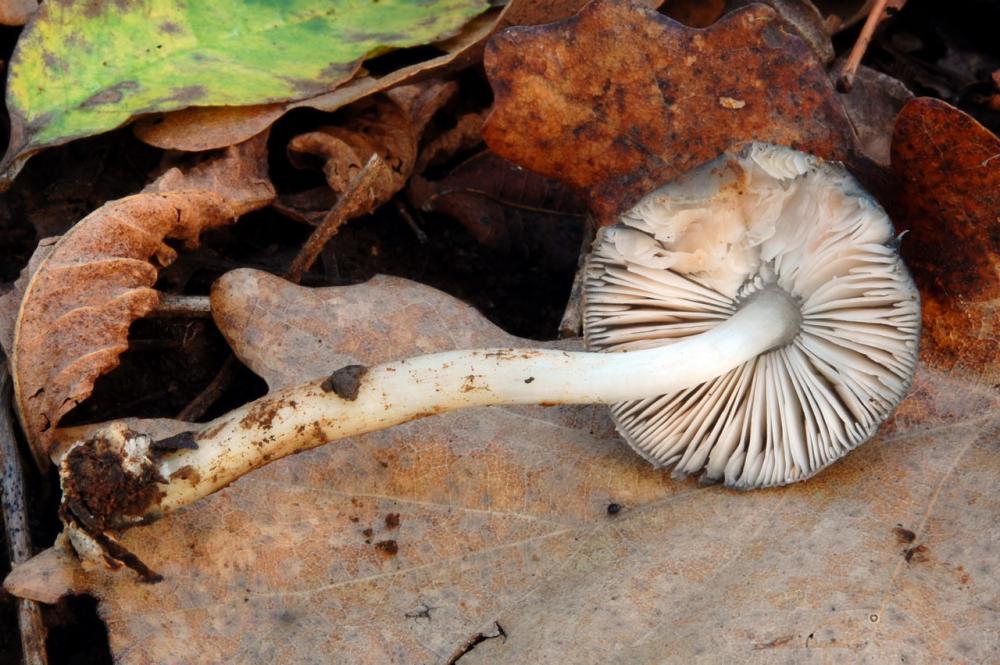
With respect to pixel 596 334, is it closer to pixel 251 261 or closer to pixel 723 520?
pixel 723 520

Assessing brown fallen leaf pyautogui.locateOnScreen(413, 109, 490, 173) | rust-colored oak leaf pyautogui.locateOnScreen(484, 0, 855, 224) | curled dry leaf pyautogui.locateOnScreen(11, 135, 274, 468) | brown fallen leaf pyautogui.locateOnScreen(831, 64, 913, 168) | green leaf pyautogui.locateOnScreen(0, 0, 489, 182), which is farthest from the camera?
brown fallen leaf pyautogui.locateOnScreen(413, 109, 490, 173)

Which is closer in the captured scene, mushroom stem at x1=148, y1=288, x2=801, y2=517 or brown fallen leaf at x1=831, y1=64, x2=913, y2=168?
mushroom stem at x1=148, y1=288, x2=801, y2=517

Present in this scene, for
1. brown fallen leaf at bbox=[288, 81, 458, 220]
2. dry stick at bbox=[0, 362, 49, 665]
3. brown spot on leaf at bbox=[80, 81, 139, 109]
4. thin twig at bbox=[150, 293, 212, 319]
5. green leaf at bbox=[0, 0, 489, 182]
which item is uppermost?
green leaf at bbox=[0, 0, 489, 182]

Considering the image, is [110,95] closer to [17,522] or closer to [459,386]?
[17,522]

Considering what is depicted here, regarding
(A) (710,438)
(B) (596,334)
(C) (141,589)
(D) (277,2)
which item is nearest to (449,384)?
(B) (596,334)

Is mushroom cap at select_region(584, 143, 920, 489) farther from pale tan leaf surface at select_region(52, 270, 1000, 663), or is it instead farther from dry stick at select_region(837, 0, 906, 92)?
dry stick at select_region(837, 0, 906, 92)

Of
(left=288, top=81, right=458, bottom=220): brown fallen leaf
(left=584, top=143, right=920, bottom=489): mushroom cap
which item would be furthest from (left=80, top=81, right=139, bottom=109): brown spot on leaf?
(left=584, top=143, right=920, bottom=489): mushroom cap
